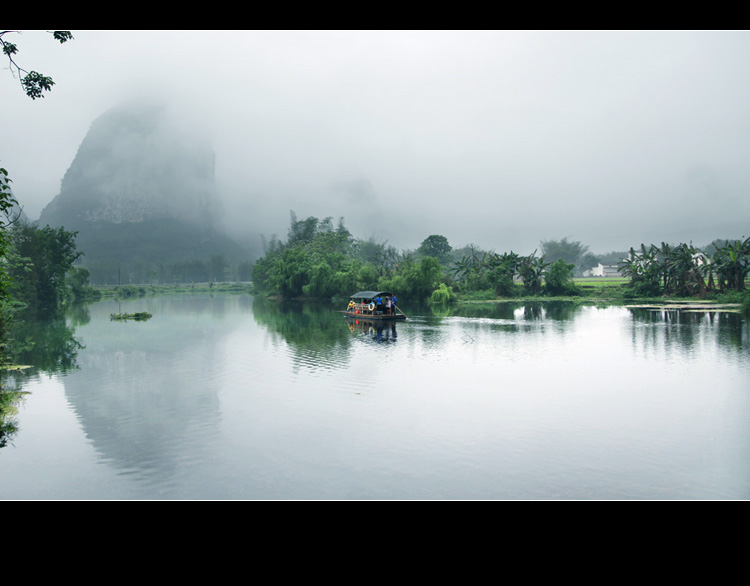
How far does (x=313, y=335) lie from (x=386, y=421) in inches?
393

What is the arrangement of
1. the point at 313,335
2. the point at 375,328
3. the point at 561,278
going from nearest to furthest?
the point at 313,335
the point at 375,328
the point at 561,278

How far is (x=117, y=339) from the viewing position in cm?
1578

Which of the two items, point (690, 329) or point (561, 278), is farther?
point (561, 278)

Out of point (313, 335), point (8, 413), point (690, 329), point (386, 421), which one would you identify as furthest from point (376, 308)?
point (8, 413)

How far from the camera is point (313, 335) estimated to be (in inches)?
666

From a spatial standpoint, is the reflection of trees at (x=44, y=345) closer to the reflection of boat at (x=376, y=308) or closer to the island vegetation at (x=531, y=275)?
the reflection of boat at (x=376, y=308)

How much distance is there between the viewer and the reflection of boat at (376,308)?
71.5 feet

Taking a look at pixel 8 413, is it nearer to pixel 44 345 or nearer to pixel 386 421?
pixel 386 421

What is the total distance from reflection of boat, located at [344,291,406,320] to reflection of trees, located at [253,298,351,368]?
838 mm

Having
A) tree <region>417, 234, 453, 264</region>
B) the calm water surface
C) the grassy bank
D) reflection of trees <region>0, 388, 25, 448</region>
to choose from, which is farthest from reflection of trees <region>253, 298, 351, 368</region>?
tree <region>417, 234, 453, 264</region>

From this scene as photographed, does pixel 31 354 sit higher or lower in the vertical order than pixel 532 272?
lower
